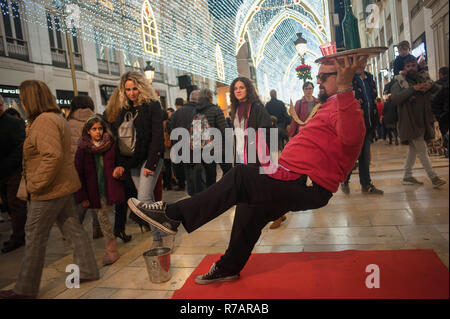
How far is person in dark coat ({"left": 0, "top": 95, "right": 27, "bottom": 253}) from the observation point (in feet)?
13.9

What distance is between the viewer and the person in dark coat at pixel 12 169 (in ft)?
13.9

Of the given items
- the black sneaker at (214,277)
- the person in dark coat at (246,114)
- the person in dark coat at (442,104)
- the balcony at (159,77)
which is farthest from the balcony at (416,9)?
the balcony at (159,77)

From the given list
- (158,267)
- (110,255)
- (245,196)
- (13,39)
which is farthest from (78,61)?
(245,196)

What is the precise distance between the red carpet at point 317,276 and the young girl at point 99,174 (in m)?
1.13

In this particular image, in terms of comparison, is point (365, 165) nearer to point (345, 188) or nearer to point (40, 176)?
point (345, 188)

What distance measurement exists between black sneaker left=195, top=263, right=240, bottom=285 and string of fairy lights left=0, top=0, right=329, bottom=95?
341cm

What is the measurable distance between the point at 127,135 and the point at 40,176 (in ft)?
3.26

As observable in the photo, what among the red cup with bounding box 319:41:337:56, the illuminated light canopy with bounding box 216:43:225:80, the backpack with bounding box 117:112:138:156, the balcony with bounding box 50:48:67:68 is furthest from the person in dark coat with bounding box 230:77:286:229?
the balcony with bounding box 50:48:67:68

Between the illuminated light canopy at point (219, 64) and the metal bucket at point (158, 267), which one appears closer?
the metal bucket at point (158, 267)

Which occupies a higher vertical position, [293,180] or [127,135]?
[127,135]

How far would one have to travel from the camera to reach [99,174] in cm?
351

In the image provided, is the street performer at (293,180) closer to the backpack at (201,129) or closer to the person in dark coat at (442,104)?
the person in dark coat at (442,104)

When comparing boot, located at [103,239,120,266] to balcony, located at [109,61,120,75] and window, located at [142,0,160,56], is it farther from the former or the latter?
balcony, located at [109,61,120,75]

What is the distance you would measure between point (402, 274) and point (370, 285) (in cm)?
18
